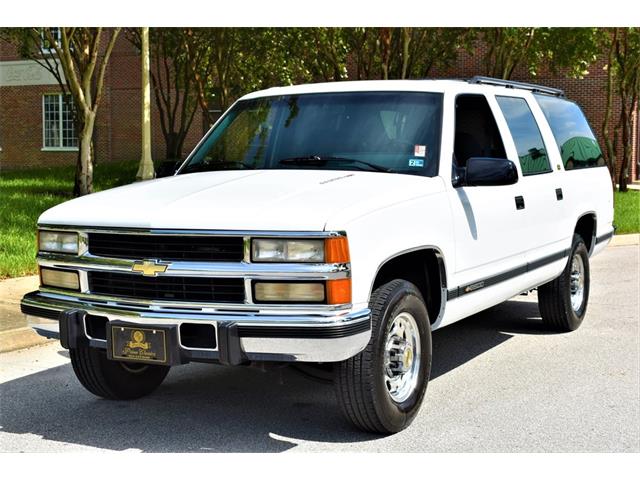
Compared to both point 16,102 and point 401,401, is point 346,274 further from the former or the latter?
point 16,102

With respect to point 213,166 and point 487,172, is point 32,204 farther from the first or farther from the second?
point 487,172

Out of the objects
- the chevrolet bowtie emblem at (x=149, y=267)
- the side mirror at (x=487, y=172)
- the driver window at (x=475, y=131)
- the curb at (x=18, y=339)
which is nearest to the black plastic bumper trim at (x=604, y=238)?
the driver window at (x=475, y=131)

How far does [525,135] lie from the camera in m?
7.35

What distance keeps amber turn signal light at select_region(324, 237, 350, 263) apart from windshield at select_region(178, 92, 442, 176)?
1.26 metres

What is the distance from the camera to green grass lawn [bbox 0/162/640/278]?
36.7ft

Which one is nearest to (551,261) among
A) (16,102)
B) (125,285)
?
(125,285)

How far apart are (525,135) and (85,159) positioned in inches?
525

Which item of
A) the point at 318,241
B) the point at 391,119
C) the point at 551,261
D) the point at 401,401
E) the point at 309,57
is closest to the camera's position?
the point at 318,241

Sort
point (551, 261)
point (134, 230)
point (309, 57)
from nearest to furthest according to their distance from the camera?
point (134, 230), point (551, 261), point (309, 57)

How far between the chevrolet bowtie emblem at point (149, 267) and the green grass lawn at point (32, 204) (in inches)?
237

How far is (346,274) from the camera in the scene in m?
4.64

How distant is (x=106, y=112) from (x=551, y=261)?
32265 millimetres

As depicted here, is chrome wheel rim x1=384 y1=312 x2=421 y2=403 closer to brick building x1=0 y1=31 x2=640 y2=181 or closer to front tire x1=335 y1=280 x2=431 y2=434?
front tire x1=335 y1=280 x2=431 y2=434

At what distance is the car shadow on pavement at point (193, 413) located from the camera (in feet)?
17.0
